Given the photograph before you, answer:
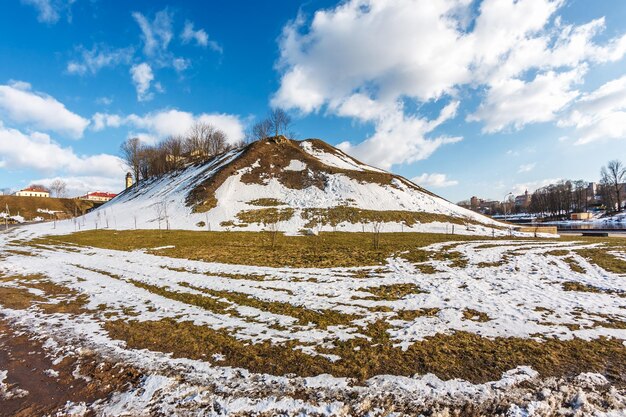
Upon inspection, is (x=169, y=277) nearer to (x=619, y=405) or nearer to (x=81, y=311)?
(x=81, y=311)

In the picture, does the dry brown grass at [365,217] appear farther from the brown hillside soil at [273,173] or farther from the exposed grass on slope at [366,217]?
the brown hillside soil at [273,173]

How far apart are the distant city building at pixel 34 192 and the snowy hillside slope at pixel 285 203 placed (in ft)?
399

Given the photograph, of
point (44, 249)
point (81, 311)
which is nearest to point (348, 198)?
point (44, 249)

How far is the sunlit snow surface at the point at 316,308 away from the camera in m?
4.66

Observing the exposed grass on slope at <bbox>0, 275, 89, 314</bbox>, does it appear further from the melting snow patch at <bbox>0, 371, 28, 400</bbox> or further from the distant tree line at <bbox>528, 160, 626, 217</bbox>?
the distant tree line at <bbox>528, 160, 626, 217</bbox>

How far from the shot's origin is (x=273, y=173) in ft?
182

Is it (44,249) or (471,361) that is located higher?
(44,249)

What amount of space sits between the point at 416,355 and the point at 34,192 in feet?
626

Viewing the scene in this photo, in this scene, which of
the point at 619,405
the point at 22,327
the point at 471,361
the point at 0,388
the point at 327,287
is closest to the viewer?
the point at 619,405

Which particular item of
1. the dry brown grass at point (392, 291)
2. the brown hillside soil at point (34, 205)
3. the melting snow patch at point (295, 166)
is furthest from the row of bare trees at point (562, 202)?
the brown hillside soil at point (34, 205)

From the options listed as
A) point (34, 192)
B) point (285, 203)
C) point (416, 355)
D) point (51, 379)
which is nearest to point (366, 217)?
point (285, 203)

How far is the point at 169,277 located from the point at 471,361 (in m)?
12.3

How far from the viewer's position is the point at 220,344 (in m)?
6.39

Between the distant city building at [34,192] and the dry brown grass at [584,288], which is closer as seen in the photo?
the dry brown grass at [584,288]
